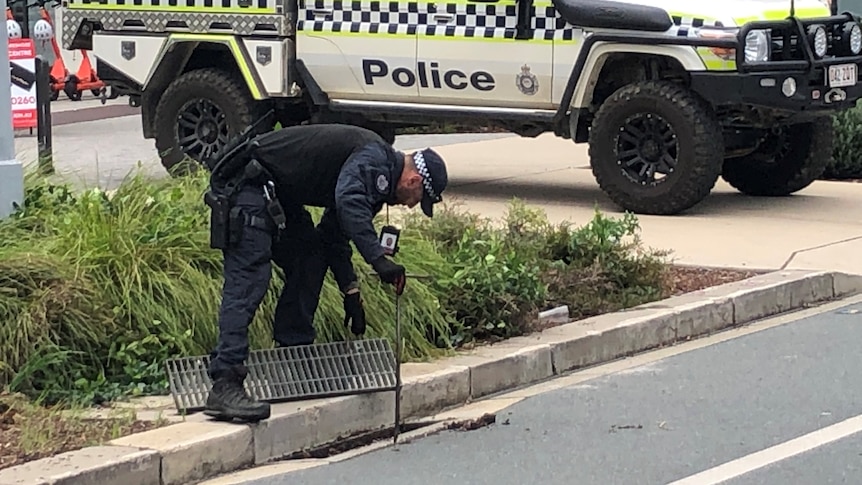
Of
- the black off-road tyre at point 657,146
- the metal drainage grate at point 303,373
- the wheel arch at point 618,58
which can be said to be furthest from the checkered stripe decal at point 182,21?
the metal drainage grate at point 303,373

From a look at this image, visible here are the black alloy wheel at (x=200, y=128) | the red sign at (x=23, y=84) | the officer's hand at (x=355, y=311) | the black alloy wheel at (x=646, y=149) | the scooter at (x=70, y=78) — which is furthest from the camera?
the scooter at (x=70, y=78)

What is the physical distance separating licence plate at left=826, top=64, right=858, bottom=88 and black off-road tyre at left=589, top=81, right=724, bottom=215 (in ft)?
2.90

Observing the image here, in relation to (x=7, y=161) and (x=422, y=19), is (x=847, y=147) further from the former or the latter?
(x=7, y=161)

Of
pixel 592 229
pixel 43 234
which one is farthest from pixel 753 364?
pixel 43 234

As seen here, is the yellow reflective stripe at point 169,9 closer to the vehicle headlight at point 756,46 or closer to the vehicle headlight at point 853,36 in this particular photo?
the vehicle headlight at point 756,46

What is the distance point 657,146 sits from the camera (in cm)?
1165

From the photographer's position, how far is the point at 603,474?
582 centimetres

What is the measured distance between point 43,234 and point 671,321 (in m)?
3.28

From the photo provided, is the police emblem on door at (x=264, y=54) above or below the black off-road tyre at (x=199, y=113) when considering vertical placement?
above

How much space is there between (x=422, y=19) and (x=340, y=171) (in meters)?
6.01

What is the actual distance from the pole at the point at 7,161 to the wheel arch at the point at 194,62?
15.7 feet

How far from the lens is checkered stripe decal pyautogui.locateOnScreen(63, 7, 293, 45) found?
1265 cm

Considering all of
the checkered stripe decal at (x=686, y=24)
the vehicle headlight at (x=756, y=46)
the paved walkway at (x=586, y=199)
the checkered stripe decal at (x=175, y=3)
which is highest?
the checkered stripe decal at (x=175, y=3)

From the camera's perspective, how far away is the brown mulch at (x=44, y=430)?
5684 mm
